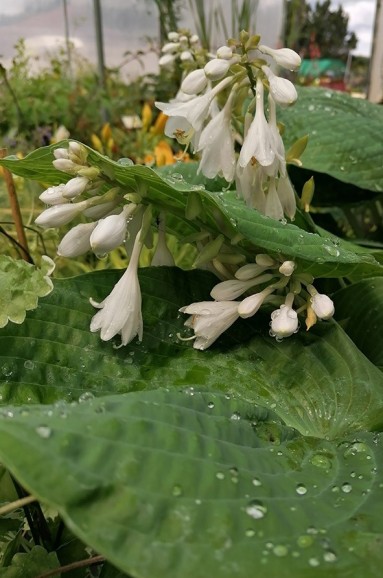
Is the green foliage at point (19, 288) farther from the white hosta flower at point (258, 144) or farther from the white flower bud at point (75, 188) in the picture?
the white hosta flower at point (258, 144)

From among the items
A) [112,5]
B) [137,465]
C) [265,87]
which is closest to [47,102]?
[112,5]

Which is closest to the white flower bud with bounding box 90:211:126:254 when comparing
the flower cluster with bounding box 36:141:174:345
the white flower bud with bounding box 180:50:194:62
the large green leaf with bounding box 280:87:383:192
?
the flower cluster with bounding box 36:141:174:345

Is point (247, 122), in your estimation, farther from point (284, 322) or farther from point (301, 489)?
point (301, 489)

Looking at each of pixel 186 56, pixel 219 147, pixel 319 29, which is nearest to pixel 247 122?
pixel 219 147

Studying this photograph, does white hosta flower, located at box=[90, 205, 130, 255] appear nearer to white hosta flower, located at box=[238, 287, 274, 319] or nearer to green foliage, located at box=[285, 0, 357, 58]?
white hosta flower, located at box=[238, 287, 274, 319]

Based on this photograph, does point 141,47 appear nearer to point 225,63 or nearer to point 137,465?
point 225,63
